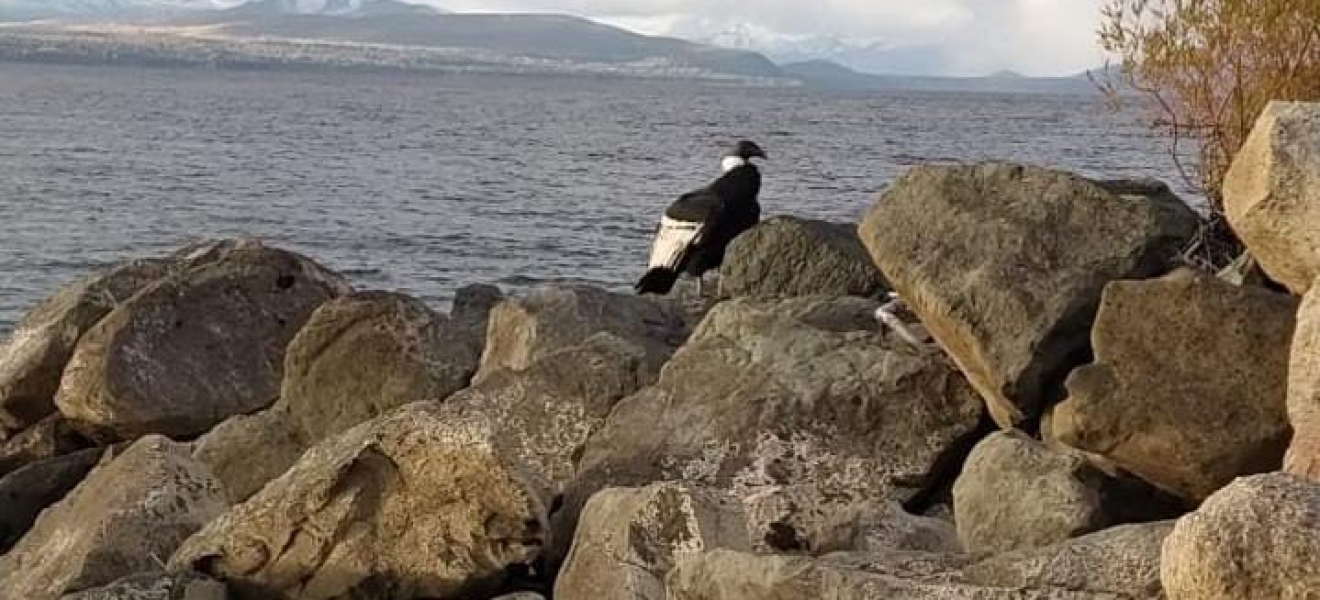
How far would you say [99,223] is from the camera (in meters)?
35.3

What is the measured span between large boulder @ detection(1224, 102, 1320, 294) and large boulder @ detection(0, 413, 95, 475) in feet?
27.9

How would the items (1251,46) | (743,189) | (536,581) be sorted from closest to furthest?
(536,581) → (1251,46) → (743,189)

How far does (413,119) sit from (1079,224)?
84478 mm

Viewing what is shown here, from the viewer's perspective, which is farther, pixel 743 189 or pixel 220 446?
pixel 743 189

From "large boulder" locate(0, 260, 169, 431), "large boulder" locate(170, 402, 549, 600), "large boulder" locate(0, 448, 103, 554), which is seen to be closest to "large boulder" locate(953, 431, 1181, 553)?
"large boulder" locate(170, 402, 549, 600)

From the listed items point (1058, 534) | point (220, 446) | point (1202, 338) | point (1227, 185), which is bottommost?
point (220, 446)

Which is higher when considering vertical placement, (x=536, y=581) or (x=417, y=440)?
(x=417, y=440)

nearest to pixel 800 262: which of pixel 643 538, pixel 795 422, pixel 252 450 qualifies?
pixel 795 422

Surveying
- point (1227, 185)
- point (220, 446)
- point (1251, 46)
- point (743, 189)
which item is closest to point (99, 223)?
point (743, 189)

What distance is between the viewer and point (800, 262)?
12.8m

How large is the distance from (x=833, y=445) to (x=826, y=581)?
297 centimetres

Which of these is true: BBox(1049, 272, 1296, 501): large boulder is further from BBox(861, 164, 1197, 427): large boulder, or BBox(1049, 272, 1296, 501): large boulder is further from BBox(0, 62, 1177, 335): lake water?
BBox(0, 62, 1177, 335): lake water

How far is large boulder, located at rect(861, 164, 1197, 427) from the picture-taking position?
892 cm

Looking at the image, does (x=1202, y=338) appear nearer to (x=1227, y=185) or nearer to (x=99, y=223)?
(x=1227, y=185)
